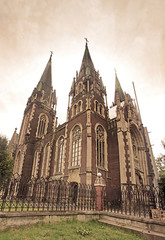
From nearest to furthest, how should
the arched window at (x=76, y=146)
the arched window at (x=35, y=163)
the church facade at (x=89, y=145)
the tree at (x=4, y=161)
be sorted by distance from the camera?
the church facade at (x=89, y=145) → the arched window at (x=76, y=146) → the tree at (x=4, y=161) → the arched window at (x=35, y=163)

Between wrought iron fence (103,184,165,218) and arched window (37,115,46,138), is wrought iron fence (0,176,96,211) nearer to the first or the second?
wrought iron fence (103,184,165,218)

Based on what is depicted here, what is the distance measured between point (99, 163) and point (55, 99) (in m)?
24.1

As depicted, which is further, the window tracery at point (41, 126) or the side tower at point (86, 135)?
the window tracery at point (41, 126)

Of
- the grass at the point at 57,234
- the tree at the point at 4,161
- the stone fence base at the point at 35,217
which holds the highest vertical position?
the tree at the point at 4,161

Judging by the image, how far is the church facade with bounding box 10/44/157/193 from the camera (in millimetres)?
15594

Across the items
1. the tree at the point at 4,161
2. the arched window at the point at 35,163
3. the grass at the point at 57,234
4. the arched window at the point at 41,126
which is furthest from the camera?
the arched window at the point at 41,126

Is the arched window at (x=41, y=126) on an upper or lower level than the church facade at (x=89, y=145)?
upper

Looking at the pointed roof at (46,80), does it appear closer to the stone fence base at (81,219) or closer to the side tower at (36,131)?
the side tower at (36,131)

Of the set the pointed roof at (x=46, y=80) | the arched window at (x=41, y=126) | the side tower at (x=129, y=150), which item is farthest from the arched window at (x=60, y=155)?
the pointed roof at (x=46, y=80)

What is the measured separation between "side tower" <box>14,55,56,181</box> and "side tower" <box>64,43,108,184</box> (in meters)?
5.80

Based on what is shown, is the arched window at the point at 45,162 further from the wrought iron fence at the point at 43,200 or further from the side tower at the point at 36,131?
the wrought iron fence at the point at 43,200

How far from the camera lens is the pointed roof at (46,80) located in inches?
1373

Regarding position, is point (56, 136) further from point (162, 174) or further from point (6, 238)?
point (6, 238)

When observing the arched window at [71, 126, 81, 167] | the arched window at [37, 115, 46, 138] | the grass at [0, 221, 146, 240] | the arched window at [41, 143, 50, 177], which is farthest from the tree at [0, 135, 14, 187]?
the grass at [0, 221, 146, 240]
